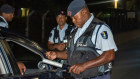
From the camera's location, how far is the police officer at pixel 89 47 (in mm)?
2820

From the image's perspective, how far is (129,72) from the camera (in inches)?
353

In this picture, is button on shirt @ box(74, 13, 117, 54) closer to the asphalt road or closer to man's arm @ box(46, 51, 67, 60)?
man's arm @ box(46, 51, 67, 60)

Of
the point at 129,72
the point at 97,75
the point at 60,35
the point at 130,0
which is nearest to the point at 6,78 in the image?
the point at 97,75

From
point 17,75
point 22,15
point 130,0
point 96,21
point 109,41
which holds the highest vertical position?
point 130,0

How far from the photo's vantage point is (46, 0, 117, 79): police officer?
2820 mm

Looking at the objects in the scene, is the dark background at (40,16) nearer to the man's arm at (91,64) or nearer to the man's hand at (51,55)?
the man's hand at (51,55)

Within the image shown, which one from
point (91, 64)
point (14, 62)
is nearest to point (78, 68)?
point (91, 64)

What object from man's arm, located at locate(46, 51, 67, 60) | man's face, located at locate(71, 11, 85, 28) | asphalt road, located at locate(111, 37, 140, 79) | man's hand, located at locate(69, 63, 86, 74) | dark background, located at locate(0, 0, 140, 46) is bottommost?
asphalt road, located at locate(111, 37, 140, 79)

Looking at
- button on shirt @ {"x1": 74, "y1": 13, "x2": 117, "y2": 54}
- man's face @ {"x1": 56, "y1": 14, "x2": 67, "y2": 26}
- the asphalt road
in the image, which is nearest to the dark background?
the asphalt road

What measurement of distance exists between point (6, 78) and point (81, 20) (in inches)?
35.2

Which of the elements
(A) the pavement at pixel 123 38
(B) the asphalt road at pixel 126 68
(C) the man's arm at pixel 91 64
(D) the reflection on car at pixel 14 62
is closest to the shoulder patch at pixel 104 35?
(C) the man's arm at pixel 91 64

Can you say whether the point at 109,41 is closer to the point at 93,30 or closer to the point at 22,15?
the point at 93,30

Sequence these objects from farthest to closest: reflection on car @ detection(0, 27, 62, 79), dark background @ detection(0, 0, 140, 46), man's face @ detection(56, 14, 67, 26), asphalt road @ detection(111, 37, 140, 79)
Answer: dark background @ detection(0, 0, 140, 46) → asphalt road @ detection(111, 37, 140, 79) → man's face @ detection(56, 14, 67, 26) → reflection on car @ detection(0, 27, 62, 79)

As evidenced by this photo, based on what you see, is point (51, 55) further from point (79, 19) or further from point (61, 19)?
point (61, 19)
